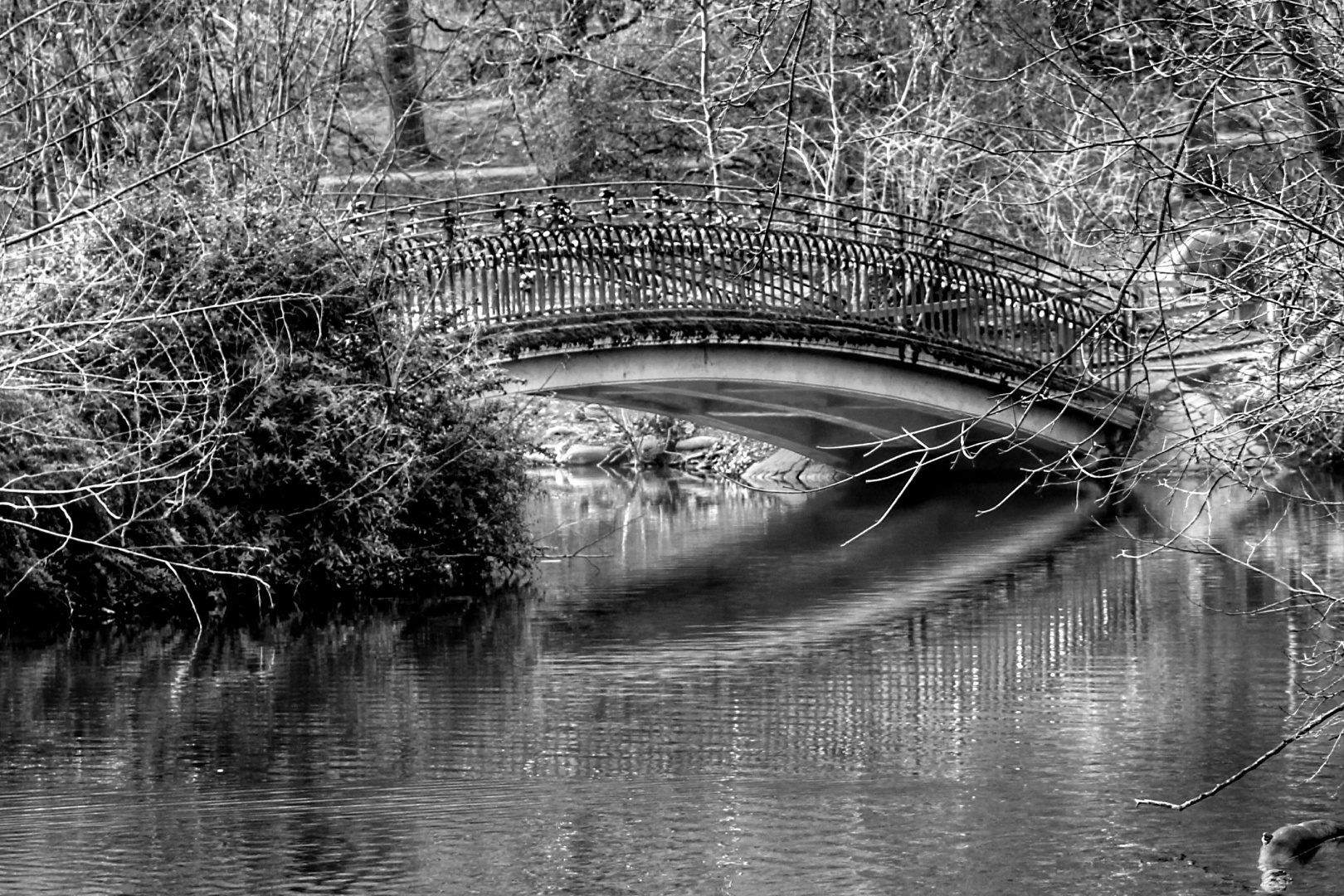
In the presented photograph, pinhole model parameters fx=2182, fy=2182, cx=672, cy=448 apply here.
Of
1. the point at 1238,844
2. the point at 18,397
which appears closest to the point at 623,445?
the point at 18,397

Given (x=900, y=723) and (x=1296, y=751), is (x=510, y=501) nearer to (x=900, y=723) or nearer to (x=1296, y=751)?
(x=900, y=723)

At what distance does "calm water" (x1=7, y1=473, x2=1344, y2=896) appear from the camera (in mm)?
9023

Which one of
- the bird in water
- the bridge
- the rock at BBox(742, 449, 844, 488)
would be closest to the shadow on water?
the bridge

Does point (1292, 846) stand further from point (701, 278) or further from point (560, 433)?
point (560, 433)

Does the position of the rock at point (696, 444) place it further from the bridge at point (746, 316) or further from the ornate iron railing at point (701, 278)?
the ornate iron railing at point (701, 278)

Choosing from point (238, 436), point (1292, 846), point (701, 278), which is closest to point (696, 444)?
point (701, 278)

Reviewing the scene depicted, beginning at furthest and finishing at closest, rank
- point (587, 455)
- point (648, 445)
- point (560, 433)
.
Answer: point (560, 433)
point (587, 455)
point (648, 445)

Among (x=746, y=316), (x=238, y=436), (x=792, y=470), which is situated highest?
(x=746, y=316)

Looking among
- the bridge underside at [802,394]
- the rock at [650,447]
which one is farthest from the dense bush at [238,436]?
the rock at [650,447]

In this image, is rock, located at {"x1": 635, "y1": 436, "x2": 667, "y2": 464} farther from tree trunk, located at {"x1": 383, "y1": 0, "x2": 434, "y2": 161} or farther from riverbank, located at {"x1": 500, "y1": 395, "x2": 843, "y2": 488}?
tree trunk, located at {"x1": 383, "y1": 0, "x2": 434, "y2": 161}

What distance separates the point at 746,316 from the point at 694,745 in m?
12.7

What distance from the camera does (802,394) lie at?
25.9 metres

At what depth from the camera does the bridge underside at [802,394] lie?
2259cm

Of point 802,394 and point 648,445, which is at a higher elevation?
point 648,445
